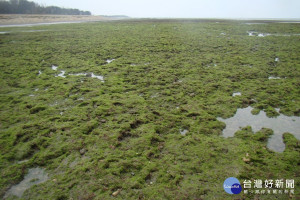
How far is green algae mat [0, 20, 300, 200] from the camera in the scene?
4.25m

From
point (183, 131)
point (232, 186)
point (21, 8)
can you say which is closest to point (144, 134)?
point (183, 131)

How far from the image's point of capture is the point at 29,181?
4.39 meters

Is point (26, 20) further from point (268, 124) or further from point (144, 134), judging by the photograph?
point (268, 124)

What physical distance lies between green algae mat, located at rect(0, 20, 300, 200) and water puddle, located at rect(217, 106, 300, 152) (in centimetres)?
12

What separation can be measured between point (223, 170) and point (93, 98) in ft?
21.4

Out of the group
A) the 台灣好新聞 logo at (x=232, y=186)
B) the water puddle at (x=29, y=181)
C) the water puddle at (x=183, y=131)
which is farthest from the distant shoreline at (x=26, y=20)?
the 台灣好新聞 logo at (x=232, y=186)

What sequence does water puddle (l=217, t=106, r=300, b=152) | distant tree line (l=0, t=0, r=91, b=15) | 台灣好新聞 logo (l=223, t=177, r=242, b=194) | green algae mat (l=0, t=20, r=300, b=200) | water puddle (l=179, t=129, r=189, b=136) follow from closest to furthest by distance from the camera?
台灣好新聞 logo (l=223, t=177, r=242, b=194) → green algae mat (l=0, t=20, r=300, b=200) → water puddle (l=217, t=106, r=300, b=152) → water puddle (l=179, t=129, r=189, b=136) → distant tree line (l=0, t=0, r=91, b=15)

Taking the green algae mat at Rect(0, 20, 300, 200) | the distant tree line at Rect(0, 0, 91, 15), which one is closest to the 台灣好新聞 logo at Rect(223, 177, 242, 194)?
the green algae mat at Rect(0, 20, 300, 200)

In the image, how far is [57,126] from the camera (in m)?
6.47

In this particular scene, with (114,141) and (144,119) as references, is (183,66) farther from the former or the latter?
(114,141)

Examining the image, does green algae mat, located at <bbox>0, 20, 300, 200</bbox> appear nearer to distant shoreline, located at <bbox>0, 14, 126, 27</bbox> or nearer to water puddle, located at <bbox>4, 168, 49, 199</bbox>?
water puddle, located at <bbox>4, 168, 49, 199</bbox>

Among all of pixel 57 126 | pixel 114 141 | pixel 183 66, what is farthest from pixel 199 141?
pixel 183 66

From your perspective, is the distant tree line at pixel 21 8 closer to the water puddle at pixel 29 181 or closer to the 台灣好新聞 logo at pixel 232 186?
the water puddle at pixel 29 181

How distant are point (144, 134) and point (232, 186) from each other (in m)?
3.03
